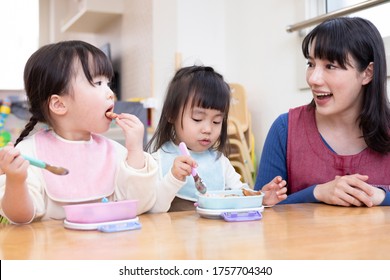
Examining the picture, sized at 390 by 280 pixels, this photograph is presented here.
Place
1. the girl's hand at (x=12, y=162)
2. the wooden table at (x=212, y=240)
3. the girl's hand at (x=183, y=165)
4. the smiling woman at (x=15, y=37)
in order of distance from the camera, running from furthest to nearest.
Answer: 1. the smiling woman at (x=15, y=37)
2. the girl's hand at (x=183, y=165)
3. the girl's hand at (x=12, y=162)
4. the wooden table at (x=212, y=240)

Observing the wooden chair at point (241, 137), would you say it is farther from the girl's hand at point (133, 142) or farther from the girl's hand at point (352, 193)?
the girl's hand at point (133, 142)

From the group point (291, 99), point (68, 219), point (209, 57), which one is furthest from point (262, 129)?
point (68, 219)

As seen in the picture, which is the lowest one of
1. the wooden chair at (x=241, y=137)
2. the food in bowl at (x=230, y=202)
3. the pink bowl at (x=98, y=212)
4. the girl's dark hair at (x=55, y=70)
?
the wooden chair at (x=241, y=137)

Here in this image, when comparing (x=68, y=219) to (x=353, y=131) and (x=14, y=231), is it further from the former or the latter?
(x=353, y=131)

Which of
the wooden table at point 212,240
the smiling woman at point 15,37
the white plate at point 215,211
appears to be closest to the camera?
the wooden table at point 212,240

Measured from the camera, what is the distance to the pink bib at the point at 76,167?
88 centimetres

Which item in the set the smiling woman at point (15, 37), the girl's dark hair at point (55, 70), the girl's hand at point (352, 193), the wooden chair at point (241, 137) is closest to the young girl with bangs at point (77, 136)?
the girl's dark hair at point (55, 70)

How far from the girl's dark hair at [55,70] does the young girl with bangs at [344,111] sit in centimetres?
60

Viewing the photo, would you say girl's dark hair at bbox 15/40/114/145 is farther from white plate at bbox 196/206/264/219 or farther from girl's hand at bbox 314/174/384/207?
girl's hand at bbox 314/174/384/207

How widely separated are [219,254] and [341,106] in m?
0.82

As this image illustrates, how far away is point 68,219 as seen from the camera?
2.39 ft

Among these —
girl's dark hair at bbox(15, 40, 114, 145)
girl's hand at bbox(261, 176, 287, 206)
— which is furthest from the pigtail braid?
girl's hand at bbox(261, 176, 287, 206)

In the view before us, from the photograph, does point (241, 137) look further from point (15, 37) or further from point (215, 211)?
point (15, 37)

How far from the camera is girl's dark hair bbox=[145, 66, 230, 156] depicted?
4.09 ft
